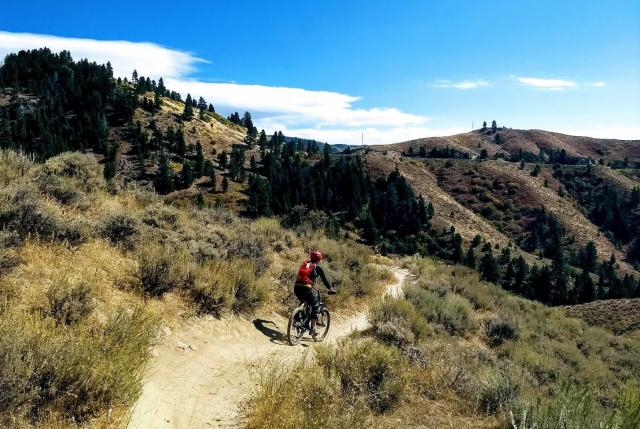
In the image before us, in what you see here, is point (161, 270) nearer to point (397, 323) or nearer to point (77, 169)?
point (397, 323)

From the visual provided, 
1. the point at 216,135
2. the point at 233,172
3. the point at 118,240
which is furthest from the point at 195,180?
the point at 118,240

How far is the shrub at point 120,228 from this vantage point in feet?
30.7

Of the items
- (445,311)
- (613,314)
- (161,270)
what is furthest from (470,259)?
(161,270)

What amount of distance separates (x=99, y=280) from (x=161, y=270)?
1.27 meters

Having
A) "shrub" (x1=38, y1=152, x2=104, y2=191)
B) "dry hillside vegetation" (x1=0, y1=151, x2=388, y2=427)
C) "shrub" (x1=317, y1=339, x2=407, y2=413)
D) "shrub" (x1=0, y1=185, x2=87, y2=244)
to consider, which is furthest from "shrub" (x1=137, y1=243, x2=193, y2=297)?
"shrub" (x1=38, y1=152, x2=104, y2=191)

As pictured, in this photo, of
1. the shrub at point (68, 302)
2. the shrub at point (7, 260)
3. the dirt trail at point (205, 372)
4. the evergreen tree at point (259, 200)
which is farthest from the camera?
the evergreen tree at point (259, 200)

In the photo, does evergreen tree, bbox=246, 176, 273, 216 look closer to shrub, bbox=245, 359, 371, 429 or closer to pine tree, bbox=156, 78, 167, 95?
shrub, bbox=245, 359, 371, 429

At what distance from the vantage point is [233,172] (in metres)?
102

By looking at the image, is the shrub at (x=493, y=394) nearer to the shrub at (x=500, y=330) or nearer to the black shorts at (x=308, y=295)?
the black shorts at (x=308, y=295)

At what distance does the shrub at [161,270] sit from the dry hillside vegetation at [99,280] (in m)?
0.02

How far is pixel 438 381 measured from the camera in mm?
7484

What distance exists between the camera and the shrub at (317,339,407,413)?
645 cm

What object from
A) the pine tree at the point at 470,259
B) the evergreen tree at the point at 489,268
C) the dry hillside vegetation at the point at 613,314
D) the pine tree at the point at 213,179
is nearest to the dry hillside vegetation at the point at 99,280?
the dry hillside vegetation at the point at 613,314

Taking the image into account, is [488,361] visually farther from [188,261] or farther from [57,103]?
[57,103]
